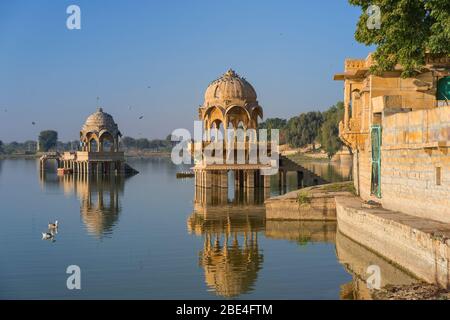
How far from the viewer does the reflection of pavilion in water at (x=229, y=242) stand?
17.6 meters

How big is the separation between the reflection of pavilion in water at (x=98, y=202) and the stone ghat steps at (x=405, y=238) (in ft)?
34.4

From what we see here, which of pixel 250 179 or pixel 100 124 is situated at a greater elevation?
pixel 100 124

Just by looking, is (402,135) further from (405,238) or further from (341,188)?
(341,188)

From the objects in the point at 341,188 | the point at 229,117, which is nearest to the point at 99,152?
the point at 229,117

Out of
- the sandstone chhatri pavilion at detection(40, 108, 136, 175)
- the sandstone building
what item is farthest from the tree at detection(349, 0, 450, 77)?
the sandstone chhatri pavilion at detection(40, 108, 136, 175)

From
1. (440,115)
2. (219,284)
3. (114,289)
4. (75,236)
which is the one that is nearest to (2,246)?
(75,236)

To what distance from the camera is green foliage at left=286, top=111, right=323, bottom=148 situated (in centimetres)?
11581

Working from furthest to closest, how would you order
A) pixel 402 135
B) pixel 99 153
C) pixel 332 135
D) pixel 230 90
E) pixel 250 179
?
pixel 332 135 < pixel 99 153 < pixel 230 90 < pixel 250 179 < pixel 402 135

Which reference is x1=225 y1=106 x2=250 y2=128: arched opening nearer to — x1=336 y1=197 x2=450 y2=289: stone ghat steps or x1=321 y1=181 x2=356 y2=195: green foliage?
x1=321 y1=181 x2=356 y2=195: green foliage

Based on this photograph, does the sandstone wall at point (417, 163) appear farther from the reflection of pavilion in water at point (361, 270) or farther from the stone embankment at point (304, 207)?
the stone embankment at point (304, 207)

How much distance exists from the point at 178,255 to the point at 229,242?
3.16m

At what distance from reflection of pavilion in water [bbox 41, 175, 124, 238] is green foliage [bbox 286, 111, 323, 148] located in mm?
58862

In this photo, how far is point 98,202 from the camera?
1567 inches
